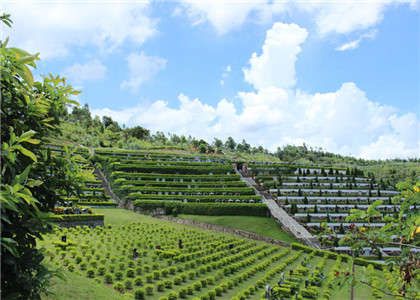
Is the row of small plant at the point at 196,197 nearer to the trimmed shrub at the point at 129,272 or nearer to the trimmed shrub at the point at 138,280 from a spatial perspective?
the trimmed shrub at the point at 129,272

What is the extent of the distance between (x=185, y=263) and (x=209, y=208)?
19.2 metres

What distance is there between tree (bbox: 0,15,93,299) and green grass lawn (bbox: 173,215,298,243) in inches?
1200

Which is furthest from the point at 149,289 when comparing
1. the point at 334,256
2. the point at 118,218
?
the point at 334,256

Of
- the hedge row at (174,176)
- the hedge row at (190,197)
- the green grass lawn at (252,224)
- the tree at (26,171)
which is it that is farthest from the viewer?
the hedge row at (174,176)

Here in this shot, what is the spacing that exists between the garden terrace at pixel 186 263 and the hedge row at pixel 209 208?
29.9 ft

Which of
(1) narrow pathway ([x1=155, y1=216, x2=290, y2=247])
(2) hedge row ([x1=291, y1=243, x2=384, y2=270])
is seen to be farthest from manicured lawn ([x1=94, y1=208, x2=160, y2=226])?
(2) hedge row ([x1=291, y1=243, x2=384, y2=270])

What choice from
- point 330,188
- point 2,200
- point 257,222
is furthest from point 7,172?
point 330,188

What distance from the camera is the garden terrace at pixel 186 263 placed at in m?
16.6

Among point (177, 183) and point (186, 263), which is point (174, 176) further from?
point (186, 263)

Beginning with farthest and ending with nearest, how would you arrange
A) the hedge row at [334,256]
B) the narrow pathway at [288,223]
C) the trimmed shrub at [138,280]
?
the narrow pathway at [288,223] < the hedge row at [334,256] < the trimmed shrub at [138,280]

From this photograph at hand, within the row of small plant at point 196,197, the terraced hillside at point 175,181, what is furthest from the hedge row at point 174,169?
the row of small plant at point 196,197

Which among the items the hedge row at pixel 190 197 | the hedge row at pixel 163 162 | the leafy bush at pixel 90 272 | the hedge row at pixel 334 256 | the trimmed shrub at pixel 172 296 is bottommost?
the hedge row at pixel 334 256

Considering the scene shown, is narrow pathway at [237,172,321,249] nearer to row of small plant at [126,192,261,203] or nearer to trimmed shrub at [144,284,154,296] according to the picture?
row of small plant at [126,192,261,203]

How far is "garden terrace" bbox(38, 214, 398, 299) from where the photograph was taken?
16.6m
